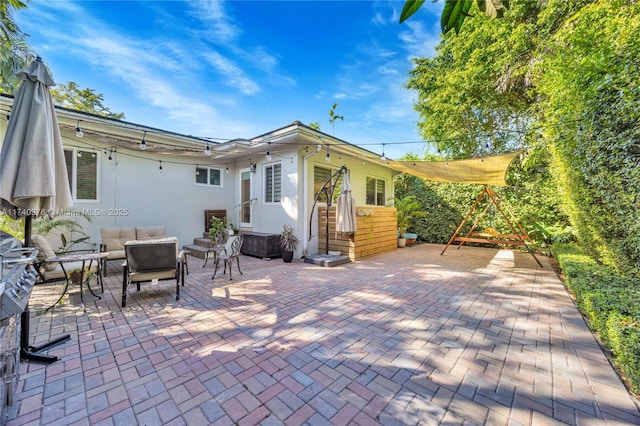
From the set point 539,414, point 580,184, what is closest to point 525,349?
point 539,414

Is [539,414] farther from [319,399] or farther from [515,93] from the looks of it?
[515,93]

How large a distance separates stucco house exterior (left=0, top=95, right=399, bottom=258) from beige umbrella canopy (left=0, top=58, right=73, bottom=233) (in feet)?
11.9

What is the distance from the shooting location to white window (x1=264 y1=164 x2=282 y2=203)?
26.6ft

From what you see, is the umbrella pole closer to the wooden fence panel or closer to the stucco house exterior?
the stucco house exterior

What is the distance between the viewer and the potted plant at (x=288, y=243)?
6988mm

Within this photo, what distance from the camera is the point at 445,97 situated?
916 cm

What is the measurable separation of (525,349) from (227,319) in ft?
11.5

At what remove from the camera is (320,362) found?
7.82 ft

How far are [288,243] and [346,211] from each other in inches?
75.2

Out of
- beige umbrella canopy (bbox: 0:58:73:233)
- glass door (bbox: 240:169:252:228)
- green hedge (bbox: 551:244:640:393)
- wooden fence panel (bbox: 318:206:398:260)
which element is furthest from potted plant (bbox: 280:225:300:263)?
green hedge (bbox: 551:244:640:393)

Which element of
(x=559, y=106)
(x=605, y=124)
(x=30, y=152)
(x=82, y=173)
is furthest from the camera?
(x=82, y=173)

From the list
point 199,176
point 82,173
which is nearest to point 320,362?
point 82,173

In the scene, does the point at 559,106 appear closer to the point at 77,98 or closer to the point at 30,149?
the point at 30,149

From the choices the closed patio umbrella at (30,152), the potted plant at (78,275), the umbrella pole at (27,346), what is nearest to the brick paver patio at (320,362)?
the umbrella pole at (27,346)
